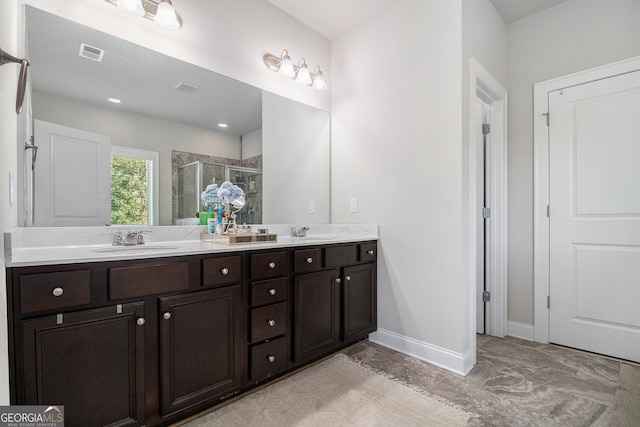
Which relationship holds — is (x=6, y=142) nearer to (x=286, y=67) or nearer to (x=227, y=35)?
(x=227, y=35)

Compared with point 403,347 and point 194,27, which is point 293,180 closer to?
point 194,27

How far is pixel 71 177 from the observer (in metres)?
A: 1.59

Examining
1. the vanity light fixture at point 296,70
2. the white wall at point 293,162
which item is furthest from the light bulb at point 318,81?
the white wall at point 293,162

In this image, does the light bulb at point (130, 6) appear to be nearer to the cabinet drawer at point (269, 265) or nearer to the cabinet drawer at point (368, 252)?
the cabinet drawer at point (269, 265)

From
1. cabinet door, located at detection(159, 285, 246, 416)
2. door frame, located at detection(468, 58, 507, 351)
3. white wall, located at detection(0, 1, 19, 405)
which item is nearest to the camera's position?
white wall, located at detection(0, 1, 19, 405)

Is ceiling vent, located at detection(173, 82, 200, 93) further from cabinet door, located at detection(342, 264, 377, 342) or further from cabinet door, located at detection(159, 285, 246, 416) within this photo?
cabinet door, located at detection(342, 264, 377, 342)

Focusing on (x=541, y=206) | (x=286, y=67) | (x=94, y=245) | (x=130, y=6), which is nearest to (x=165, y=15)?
(x=130, y=6)

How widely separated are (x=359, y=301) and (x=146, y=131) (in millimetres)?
1898

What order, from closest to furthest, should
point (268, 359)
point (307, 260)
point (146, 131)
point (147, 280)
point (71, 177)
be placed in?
point (147, 280), point (71, 177), point (268, 359), point (146, 131), point (307, 260)

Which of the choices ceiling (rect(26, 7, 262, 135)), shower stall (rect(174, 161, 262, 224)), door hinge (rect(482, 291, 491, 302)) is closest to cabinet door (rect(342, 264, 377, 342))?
shower stall (rect(174, 161, 262, 224))

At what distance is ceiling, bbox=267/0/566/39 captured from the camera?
242 centimetres

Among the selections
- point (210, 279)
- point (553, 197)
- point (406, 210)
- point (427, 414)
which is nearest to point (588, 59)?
point (553, 197)

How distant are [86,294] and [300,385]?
1.28 metres

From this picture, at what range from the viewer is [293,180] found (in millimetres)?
2658
